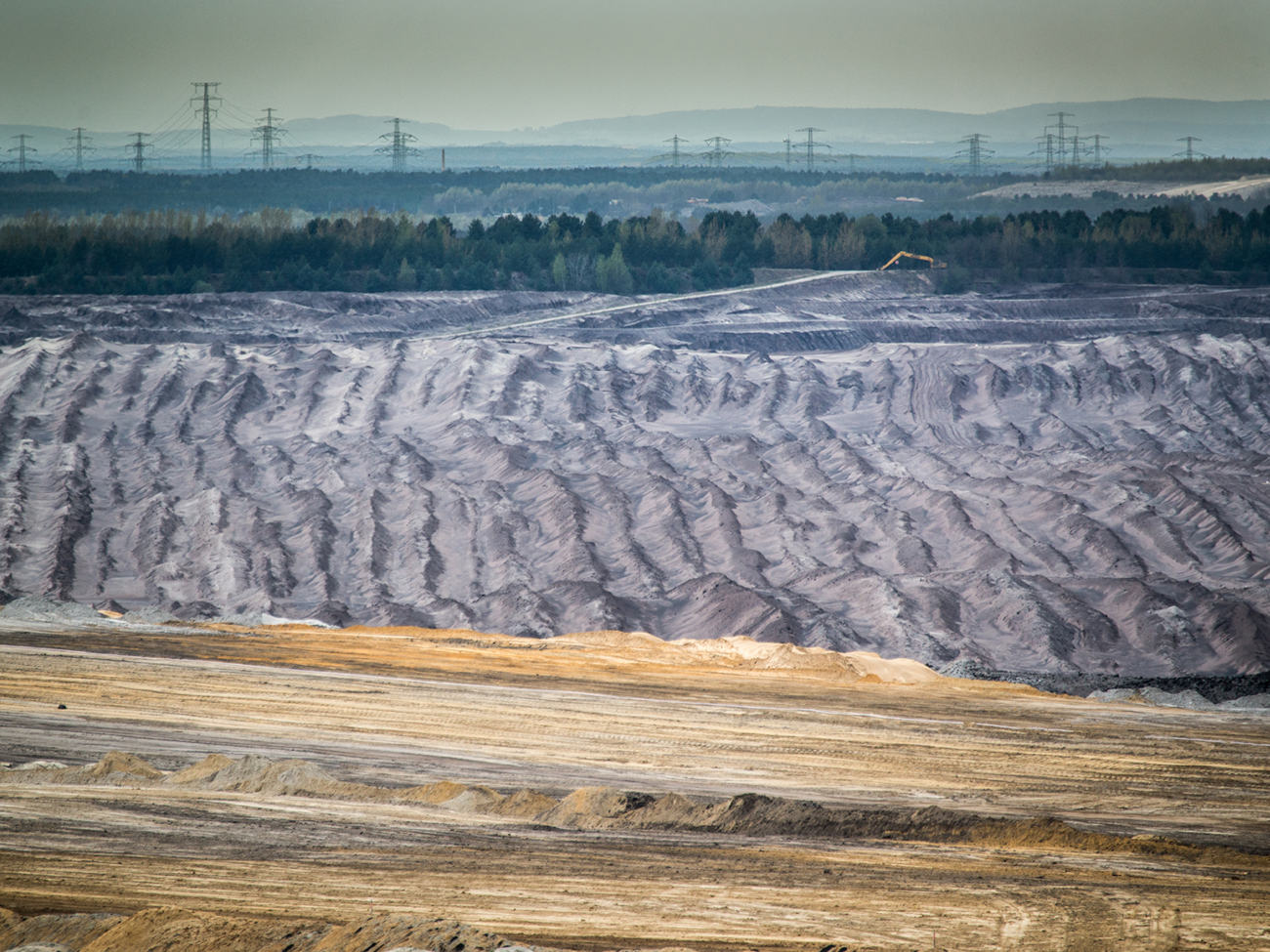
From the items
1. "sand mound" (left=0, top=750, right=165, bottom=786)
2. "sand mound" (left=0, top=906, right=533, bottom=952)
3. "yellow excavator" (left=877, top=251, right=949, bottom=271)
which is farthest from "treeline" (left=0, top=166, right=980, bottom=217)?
"sand mound" (left=0, top=906, right=533, bottom=952)

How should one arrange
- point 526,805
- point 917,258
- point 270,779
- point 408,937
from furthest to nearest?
point 917,258, point 270,779, point 526,805, point 408,937

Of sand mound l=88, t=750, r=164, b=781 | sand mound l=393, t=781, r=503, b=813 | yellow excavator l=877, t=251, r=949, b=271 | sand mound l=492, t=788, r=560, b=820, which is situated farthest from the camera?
yellow excavator l=877, t=251, r=949, b=271

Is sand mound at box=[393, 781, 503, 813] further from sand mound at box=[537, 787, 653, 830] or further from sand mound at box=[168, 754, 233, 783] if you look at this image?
sand mound at box=[168, 754, 233, 783]

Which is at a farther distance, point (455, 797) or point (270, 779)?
point (270, 779)

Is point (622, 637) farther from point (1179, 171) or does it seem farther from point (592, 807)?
point (1179, 171)

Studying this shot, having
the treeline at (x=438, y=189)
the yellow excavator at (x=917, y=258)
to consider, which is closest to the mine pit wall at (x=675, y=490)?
the yellow excavator at (x=917, y=258)

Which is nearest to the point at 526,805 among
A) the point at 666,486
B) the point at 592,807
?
the point at 592,807
